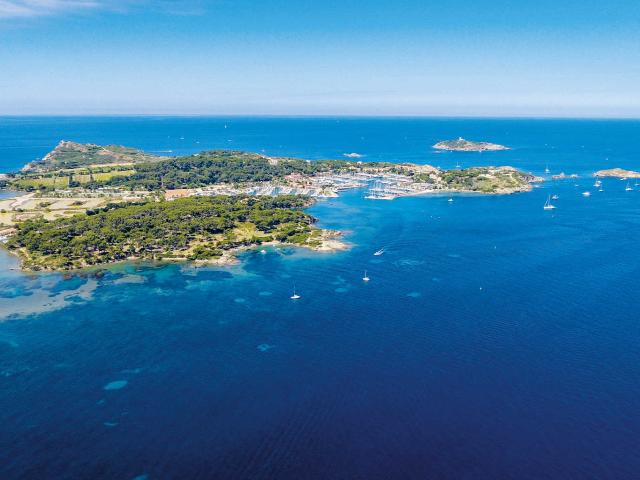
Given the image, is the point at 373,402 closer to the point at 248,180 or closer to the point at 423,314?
the point at 423,314

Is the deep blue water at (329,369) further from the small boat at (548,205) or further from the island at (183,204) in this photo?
the small boat at (548,205)

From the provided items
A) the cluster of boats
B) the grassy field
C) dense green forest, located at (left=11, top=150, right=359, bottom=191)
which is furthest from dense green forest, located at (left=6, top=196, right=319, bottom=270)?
the cluster of boats

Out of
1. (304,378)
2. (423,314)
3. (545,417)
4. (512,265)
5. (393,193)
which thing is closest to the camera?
(545,417)

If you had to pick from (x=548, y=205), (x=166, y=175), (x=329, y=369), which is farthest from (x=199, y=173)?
(x=329, y=369)

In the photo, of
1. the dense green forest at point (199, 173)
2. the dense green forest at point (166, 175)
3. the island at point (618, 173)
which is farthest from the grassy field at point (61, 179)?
the island at point (618, 173)

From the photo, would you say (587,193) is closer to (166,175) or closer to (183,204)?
(183,204)

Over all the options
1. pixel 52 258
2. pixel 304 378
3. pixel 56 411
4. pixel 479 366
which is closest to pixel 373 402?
pixel 304 378
